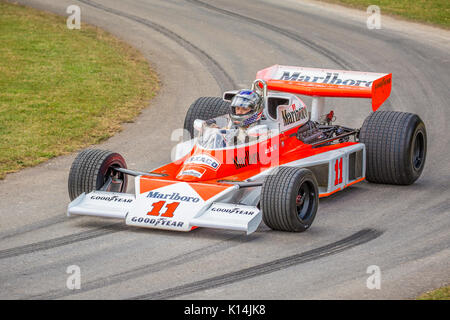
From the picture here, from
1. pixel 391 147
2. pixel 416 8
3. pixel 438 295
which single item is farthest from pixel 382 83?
pixel 416 8

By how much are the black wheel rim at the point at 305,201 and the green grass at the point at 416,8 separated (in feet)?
57.9

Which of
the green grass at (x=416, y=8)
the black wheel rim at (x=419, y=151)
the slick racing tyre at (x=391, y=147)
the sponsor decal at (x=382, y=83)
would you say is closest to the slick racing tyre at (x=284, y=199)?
the slick racing tyre at (x=391, y=147)

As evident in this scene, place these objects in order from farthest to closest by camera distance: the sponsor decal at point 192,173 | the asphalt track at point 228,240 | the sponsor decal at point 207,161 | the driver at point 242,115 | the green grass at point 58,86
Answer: the green grass at point 58,86 → the driver at point 242,115 → the sponsor decal at point 207,161 → the sponsor decal at point 192,173 → the asphalt track at point 228,240

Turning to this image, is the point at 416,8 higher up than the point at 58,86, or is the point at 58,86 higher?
the point at 416,8

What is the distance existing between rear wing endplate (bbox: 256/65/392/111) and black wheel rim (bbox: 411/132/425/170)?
86 cm

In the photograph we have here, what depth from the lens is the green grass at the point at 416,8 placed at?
2841 cm

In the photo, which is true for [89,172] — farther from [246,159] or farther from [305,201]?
[305,201]

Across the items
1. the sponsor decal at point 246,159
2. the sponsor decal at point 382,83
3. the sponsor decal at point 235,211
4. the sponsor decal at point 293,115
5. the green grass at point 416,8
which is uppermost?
the sponsor decal at point 382,83

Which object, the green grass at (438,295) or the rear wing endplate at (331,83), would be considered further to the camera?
the rear wing endplate at (331,83)

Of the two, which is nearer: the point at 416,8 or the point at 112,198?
the point at 112,198

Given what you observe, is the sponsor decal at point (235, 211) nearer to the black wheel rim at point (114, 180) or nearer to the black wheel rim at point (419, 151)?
the black wheel rim at point (114, 180)

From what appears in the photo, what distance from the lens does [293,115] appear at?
544 inches

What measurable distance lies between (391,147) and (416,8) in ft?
56.2

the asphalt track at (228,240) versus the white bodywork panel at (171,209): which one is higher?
the white bodywork panel at (171,209)
